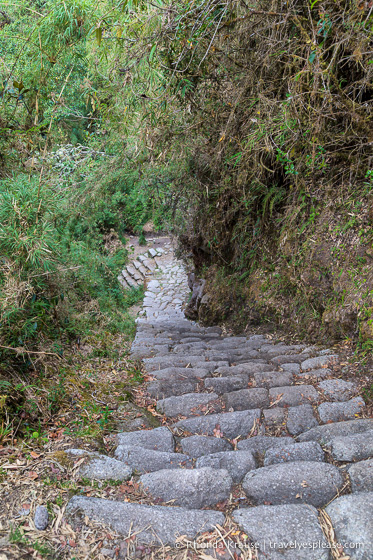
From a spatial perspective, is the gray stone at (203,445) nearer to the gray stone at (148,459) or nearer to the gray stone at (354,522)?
the gray stone at (148,459)

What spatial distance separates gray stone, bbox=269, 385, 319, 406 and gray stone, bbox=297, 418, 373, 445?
434mm

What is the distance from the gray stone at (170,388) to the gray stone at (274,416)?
0.81 m

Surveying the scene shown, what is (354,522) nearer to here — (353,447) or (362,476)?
(362,476)

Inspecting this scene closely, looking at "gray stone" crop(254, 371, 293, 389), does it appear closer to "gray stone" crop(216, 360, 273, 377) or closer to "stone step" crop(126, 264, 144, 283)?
"gray stone" crop(216, 360, 273, 377)

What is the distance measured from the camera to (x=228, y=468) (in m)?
1.90

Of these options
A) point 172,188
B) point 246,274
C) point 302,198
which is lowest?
point 246,274

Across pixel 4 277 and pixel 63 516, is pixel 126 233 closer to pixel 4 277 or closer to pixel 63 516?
pixel 4 277

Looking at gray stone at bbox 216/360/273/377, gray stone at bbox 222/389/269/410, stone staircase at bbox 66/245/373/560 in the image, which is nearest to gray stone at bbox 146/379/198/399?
stone staircase at bbox 66/245/373/560

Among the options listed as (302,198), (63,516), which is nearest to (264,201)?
(302,198)

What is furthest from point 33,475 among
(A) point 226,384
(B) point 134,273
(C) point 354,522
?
(B) point 134,273

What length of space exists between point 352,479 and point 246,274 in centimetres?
447

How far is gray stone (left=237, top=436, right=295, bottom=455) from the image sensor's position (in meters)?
2.11

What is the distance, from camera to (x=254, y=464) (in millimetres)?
1911

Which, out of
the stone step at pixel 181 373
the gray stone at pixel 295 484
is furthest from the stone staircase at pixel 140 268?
the gray stone at pixel 295 484
